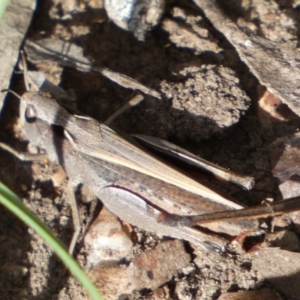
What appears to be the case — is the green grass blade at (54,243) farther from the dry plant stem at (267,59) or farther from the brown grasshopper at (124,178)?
the dry plant stem at (267,59)

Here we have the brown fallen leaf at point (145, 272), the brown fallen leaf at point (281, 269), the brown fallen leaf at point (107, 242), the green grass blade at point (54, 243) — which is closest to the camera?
the green grass blade at point (54, 243)

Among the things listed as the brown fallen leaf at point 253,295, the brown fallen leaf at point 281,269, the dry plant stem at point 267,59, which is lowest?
the brown fallen leaf at point 253,295

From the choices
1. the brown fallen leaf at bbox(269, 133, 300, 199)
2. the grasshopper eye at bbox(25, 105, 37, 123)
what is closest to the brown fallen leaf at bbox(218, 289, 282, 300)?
the brown fallen leaf at bbox(269, 133, 300, 199)

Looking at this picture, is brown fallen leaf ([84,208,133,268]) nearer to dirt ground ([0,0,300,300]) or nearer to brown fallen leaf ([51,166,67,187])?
dirt ground ([0,0,300,300])

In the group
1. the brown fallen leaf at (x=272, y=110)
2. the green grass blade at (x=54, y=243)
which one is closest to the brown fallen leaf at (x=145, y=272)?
the green grass blade at (x=54, y=243)

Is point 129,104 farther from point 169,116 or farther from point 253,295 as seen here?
point 253,295

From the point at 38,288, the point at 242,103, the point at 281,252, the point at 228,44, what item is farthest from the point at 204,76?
the point at 38,288
